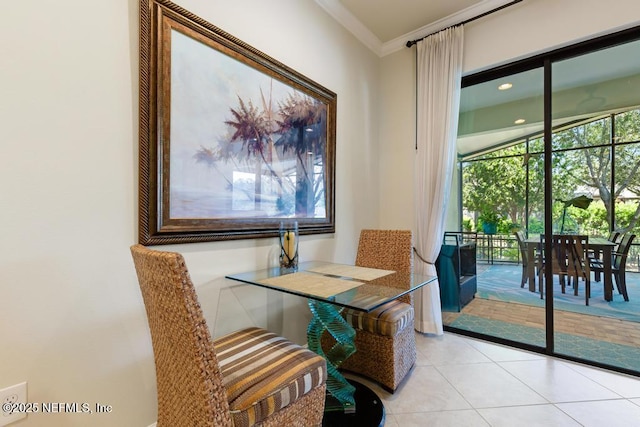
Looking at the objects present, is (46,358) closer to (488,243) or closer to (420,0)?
(488,243)

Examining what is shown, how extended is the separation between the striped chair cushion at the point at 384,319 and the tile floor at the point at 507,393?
14.7 inches

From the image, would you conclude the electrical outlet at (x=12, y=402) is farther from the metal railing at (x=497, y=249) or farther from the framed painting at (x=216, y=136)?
the metal railing at (x=497, y=249)

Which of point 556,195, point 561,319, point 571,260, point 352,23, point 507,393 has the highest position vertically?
point 352,23

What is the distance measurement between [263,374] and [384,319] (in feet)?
3.04

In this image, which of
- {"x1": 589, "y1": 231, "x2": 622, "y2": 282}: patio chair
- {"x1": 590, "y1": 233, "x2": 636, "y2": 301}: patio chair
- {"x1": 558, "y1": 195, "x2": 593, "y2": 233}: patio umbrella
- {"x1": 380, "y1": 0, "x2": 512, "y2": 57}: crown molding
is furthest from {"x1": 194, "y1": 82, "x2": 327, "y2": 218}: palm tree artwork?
{"x1": 590, "y1": 233, "x2": 636, "y2": 301}: patio chair

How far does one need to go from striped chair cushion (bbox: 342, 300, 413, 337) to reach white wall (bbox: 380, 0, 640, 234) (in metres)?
1.14

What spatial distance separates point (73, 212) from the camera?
1.17 m

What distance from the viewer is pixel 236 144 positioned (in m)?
1.71

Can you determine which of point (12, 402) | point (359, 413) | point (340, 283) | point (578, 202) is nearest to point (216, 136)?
point (340, 283)

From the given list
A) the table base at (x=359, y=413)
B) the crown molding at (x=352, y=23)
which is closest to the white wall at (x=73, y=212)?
the table base at (x=359, y=413)

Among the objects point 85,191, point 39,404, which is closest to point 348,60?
point 85,191

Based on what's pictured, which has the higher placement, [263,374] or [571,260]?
[571,260]

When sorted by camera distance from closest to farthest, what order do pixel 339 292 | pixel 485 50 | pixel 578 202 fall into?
pixel 339 292, pixel 578 202, pixel 485 50

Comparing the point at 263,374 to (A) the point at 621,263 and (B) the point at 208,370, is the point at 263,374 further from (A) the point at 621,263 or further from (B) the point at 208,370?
(A) the point at 621,263
